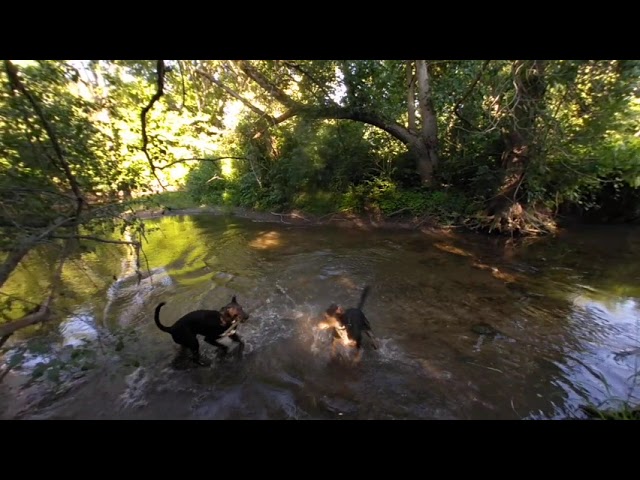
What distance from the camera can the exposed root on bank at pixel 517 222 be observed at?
11.8m

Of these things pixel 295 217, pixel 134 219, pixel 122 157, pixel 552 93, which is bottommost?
pixel 295 217

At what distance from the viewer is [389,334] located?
20.9ft

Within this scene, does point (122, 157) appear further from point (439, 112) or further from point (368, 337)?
point (439, 112)

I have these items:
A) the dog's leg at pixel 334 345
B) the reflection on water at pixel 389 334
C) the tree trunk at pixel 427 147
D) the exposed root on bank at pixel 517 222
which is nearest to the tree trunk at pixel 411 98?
the tree trunk at pixel 427 147

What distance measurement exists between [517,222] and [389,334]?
26.5 ft

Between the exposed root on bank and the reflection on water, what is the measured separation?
2.46ft

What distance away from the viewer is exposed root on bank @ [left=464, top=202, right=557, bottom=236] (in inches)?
463

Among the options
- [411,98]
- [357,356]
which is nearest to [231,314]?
[357,356]

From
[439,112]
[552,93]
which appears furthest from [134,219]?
[439,112]

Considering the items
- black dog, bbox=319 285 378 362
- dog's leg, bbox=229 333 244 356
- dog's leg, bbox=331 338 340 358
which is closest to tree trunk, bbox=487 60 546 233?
black dog, bbox=319 285 378 362

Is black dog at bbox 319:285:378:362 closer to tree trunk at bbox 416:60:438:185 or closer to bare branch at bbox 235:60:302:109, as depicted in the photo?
tree trunk at bbox 416:60:438:185

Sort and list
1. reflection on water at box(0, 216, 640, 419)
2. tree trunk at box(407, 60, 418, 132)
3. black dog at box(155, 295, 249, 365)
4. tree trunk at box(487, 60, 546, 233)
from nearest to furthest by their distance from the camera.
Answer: reflection on water at box(0, 216, 640, 419) → black dog at box(155, 295, 249, 365) → tree trunk at box(487, 60, 546, 233) → tree trunk at box(407, 60, 418, 132)

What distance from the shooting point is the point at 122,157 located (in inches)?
213
